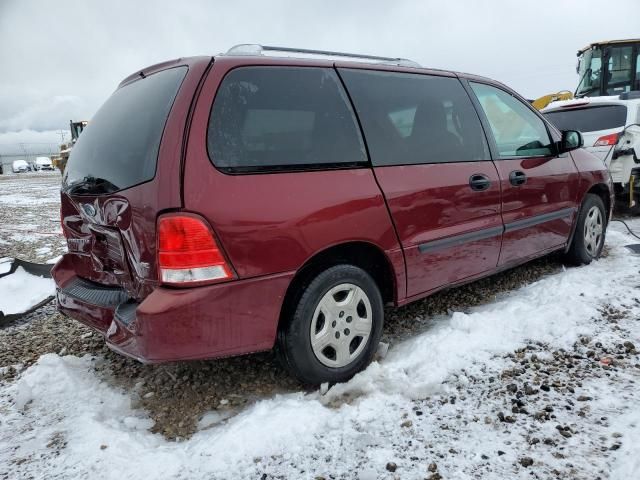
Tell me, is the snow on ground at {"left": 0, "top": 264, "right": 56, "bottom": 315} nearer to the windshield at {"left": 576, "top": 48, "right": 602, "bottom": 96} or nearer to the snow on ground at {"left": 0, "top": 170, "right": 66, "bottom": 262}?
the snow on ground at {"left": 0, "top": 170, "right": 66, "bottom": 262}

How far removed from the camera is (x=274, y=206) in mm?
2172

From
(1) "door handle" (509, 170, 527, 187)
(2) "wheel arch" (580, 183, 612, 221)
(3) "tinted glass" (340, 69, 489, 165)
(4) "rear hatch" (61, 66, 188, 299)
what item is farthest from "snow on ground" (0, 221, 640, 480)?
(2) "wheel arch" (580, 183, 612, 221)

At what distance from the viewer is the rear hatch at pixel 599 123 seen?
260 inches

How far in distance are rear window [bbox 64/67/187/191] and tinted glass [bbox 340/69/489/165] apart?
1.03 m

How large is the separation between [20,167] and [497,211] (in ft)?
192

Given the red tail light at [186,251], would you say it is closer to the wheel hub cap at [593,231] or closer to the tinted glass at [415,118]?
the tinted glass at [415,118]

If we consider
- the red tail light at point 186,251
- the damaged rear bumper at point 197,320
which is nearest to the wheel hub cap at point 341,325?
the damaged rear bumper at point 197,320

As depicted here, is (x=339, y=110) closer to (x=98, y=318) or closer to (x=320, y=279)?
(x=320, y=279)

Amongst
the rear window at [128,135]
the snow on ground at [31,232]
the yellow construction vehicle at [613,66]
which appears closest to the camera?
the rear window at [128,135]

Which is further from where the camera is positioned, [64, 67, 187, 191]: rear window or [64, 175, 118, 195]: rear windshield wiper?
[64, 175, 118, 195]: rear windshield wiper

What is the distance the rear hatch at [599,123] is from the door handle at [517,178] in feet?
13.1

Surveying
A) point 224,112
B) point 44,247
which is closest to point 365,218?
point 224,112

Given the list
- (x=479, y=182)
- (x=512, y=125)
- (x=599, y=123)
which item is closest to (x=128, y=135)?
(x=479, y=182)

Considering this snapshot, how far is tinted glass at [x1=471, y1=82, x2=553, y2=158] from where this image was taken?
348 cm
